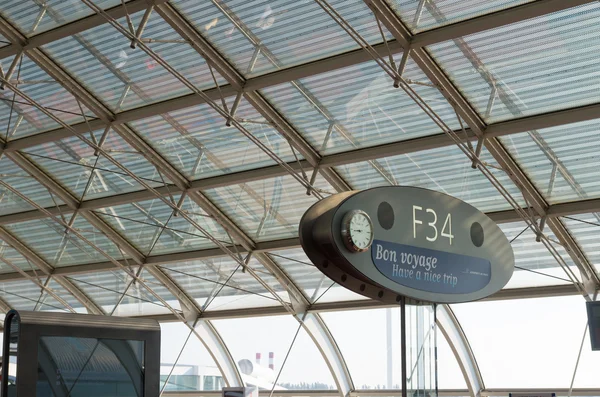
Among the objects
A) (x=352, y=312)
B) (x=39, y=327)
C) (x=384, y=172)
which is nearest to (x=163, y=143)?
(x=384, y=172)

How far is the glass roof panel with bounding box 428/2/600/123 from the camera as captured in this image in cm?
1540

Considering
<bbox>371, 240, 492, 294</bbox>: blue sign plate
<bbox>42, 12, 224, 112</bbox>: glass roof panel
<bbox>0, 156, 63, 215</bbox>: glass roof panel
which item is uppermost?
<bbox>42, 12, 224, 112</bbox>: glass roof panel

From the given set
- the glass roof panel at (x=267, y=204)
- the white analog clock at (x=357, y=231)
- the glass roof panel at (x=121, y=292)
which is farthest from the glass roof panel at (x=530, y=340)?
the white analog clock at (x=357, y=231)

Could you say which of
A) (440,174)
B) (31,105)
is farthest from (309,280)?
(31,105)

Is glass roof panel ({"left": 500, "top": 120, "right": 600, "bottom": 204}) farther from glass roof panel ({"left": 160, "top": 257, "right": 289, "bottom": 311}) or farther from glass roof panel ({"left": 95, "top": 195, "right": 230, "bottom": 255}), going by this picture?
glass roof panel ({"left": 160, "top": 257, "right": 289, "bottom": 311})

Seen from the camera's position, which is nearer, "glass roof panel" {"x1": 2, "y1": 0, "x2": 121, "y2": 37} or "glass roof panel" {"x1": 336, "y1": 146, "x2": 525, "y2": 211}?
"glass roof panel" {"x1": 2, "y1": 0, "x2": 121, "y2": 37}

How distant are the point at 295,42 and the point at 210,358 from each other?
57.6ft

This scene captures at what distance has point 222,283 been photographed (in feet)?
95.3

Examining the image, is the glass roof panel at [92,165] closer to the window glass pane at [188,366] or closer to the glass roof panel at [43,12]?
the glass roof panel at [43,12]

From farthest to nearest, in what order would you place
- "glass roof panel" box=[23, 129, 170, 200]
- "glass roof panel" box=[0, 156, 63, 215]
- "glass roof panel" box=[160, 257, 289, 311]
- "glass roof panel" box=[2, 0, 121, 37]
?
"glass roof panel" box=[160, 257, 289, 311] < "glass roof panel" box=[0, 156, 63, 215] < "glass roof panel" box=[23, 129, 170, 200] < "glass roof panel" box=[2, 0, 121, 37]

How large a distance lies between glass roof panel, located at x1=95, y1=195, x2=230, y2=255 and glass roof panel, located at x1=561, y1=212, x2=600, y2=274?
430 inches

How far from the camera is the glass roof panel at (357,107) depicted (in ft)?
59.4

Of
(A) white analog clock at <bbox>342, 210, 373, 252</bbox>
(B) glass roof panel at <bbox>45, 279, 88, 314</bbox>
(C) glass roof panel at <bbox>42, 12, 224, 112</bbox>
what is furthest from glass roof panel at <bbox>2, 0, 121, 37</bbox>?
(B) glass roof panel at <bbox>45, 279, 88, 314</bbox>

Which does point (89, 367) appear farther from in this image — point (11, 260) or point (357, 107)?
point (11, 260)
